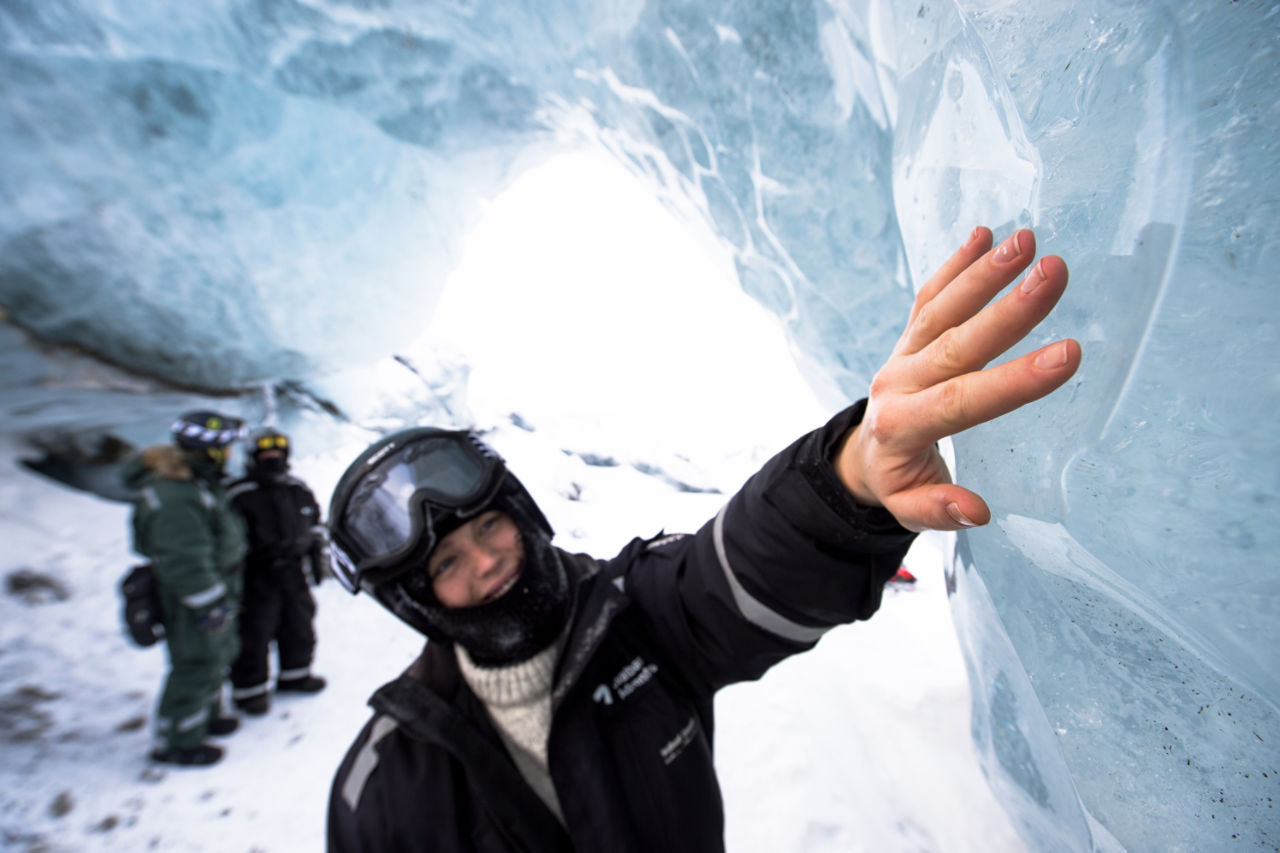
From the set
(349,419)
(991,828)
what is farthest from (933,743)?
(349,419)

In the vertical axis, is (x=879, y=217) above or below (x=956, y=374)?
above

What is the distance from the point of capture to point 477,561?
1.40m

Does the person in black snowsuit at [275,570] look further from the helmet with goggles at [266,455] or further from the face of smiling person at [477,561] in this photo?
Answer: the face of smiling person at [477,561]

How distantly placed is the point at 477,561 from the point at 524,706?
15.2 inches

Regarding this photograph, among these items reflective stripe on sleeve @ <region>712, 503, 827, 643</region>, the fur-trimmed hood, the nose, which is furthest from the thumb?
the fur-trimmed hood

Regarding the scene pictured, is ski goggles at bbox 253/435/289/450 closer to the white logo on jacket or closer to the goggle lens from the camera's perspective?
the goggle lens

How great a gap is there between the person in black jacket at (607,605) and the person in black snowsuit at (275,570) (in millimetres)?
2428

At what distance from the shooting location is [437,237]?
203 inches

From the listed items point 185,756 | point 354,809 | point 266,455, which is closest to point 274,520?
point 266,455

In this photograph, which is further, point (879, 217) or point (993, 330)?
point (879, 217)

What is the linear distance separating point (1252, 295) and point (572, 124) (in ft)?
15.4

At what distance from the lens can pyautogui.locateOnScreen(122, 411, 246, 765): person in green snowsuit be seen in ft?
8.62

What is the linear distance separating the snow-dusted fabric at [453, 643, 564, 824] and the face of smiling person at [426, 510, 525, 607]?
0.53 feet

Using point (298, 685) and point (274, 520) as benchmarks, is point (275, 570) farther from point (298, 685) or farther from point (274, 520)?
point (298, 685)
